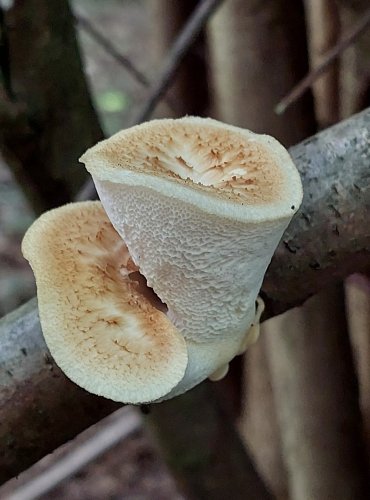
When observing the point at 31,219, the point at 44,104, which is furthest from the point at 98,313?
the point at 31,219

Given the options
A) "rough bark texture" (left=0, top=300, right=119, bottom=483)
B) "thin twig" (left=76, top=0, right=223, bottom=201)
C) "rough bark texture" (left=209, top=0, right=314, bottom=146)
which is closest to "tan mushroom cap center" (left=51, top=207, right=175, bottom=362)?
"rough bark texture" (left=0, top=300, right=119, bottom=483)

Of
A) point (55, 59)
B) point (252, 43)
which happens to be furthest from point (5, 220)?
point (55, 59)

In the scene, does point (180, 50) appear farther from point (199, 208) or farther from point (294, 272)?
point (199, 208)

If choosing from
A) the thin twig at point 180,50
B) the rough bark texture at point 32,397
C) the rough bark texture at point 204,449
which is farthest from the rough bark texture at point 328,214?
the rough bark texture at point 204,449

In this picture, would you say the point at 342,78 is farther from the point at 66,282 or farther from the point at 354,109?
the point at 66,282

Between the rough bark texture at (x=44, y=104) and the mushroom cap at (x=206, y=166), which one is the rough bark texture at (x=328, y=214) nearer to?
the mushroom cap at (x=206, y=166)

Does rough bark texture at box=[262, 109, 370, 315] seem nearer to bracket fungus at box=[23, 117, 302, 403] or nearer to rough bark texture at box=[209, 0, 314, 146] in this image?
bracket fungus at box=[23, 117, 302, 403]
